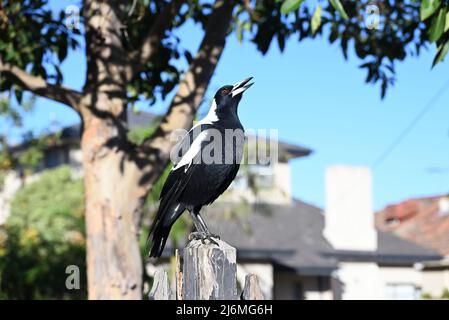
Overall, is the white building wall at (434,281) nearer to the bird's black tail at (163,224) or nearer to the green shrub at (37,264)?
the green shrub at (37,264)

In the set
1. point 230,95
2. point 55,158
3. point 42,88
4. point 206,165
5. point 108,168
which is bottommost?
point 206,165

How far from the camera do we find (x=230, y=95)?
5.06 metres

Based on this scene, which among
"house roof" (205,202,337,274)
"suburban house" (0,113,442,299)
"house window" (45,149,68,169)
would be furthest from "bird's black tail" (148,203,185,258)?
"house window" (45,149,68,169)

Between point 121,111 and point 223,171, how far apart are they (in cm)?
613

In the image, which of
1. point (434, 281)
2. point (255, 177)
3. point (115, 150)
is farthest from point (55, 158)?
point (115, 150)

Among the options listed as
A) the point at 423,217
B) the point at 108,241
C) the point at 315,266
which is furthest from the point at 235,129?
the point at 423,217

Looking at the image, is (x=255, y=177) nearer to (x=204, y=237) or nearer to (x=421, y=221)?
(x=204, y=237)

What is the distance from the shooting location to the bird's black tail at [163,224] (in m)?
5.26

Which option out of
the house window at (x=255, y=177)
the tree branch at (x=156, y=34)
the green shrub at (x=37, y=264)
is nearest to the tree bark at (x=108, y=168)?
the tree branch at (x=156, y=34)

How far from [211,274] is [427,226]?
37.8 metres

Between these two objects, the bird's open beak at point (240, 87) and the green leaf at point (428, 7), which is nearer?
the bird's open beak at point (240, 87)

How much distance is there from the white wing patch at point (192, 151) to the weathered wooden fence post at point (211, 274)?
56cm

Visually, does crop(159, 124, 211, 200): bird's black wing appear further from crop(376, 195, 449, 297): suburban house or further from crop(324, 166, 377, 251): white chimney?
crop(376, 195, 449, 297): suburban house

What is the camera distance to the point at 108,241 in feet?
34.0
